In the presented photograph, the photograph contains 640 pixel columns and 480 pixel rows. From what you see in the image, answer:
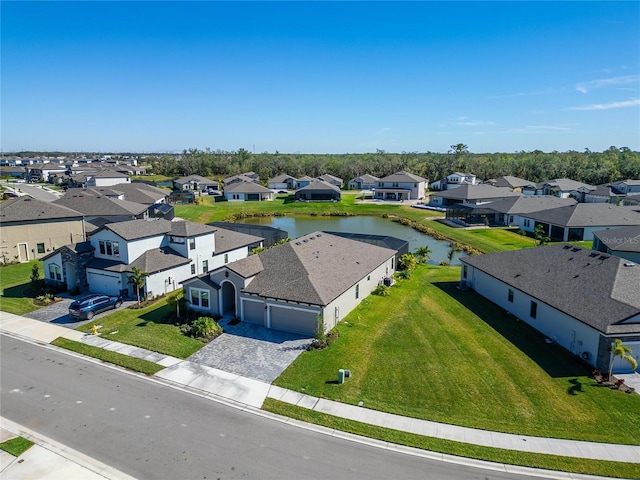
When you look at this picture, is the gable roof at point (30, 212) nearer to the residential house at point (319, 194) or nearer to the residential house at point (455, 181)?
the residential house at point (319, 194)

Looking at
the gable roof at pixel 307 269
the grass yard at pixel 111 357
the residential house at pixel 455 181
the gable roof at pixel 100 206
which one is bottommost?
the grass yard at pixel 111 357

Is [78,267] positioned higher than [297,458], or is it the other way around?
[78,267]

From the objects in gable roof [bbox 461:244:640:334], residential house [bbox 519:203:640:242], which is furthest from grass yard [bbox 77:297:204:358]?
residential house [bbox 519:203:640:242]

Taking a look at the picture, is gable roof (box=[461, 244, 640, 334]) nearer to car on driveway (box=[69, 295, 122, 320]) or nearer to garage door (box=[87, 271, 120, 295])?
car on driveway (box=[69, 295, 122, 320])

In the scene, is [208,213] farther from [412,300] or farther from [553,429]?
[553,429]

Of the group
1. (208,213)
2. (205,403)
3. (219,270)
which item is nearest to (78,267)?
(219,270)

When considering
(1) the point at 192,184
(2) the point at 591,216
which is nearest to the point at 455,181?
(2) the point at 591,216

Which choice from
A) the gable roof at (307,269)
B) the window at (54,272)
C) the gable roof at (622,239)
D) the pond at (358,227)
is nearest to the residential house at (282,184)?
the pond at (358,227)
